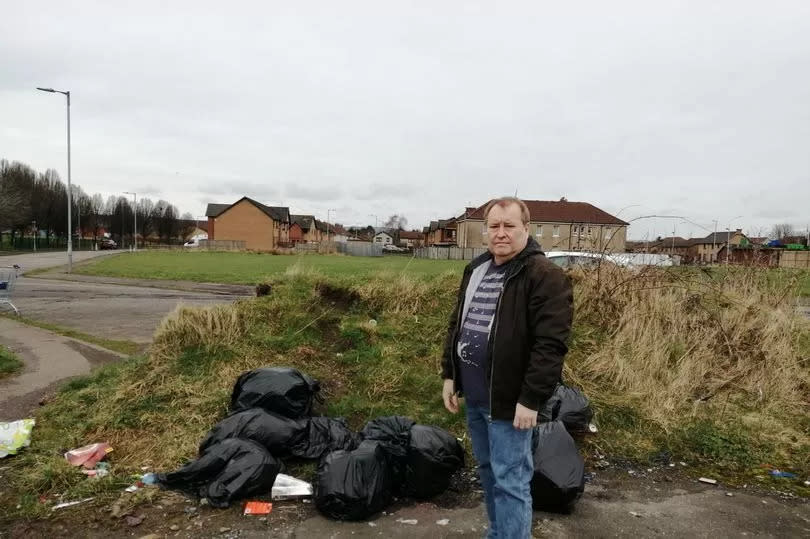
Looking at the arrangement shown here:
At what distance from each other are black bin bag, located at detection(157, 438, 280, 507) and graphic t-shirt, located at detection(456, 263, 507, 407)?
5.49ft

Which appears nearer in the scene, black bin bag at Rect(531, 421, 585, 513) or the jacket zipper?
the jacket zipper

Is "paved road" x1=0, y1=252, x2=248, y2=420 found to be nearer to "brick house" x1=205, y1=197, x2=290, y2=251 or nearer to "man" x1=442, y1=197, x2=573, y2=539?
"man" x1=442, y1=197, x2=573, y2=539

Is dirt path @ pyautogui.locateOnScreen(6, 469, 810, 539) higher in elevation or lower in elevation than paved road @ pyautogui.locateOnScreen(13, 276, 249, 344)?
lower

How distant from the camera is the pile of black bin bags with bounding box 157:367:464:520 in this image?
313 cm

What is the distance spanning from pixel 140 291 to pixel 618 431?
1540 centimetres

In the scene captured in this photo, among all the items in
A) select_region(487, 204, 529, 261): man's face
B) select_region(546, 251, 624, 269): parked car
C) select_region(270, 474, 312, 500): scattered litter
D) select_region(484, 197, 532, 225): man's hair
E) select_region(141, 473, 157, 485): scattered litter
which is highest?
select_region(484, 197, 532, 225): man's hair

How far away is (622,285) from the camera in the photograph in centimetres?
672

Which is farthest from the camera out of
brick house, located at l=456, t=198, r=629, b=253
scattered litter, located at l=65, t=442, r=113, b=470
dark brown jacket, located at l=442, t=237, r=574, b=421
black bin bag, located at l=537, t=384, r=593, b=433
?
brick house, located at l=456, t=198, r=629, b=253

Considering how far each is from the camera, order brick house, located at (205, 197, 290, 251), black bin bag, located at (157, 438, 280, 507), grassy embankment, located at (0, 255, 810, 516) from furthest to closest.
→ brick house, located at (205, 197, 290, 251), grassy embankment, located at (0, 255, 810, 516), black bin bag, located at (157, 438, 280, 507)

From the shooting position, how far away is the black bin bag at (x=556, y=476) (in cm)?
311

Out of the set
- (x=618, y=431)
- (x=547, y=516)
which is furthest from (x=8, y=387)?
(x=618, y=431)

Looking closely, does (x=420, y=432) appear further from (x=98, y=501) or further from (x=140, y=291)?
(x=140, y=291)

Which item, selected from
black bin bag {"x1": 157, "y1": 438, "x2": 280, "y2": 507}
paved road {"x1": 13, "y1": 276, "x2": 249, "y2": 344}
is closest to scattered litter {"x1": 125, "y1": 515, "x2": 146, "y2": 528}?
black bin bag {"x1": 157, "y1": 438, "x2": 280, "y2": 507}

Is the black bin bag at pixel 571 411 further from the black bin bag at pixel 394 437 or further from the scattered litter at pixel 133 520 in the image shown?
the scattered litter at pixel 133 520
